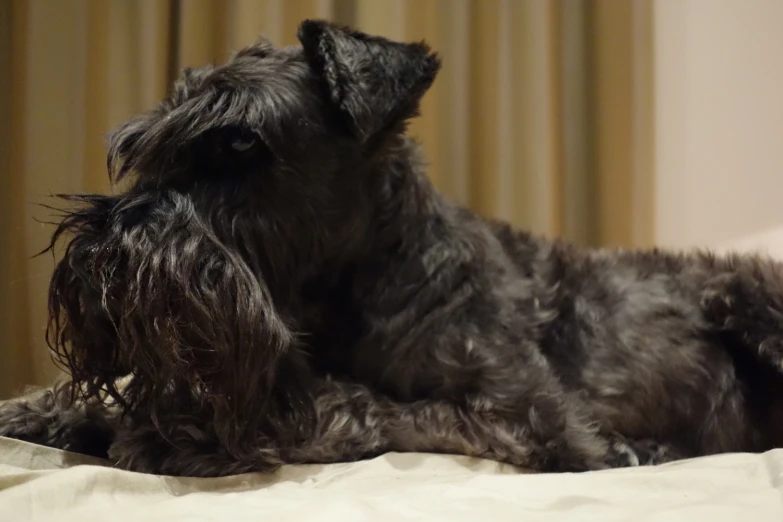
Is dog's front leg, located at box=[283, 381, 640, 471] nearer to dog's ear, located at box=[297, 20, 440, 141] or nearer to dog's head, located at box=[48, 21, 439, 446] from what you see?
dog's head, located at box=[48, 21, 439, 446]

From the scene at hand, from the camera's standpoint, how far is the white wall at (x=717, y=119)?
2365 millimetres

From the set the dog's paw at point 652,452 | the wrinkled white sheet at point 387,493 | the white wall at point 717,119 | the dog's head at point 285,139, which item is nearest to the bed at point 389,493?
the wrinkled white sheet at point 387,493

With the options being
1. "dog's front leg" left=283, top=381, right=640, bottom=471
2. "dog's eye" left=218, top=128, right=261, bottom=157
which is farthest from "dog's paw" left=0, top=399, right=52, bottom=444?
"dog's eye" left=218, top=128, right=261, bottom=157

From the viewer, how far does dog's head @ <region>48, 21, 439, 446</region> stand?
1.04 m

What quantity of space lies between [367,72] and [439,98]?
1222 millimetres

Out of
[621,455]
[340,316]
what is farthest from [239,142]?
[621,455]

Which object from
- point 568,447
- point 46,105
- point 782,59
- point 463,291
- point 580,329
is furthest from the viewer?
point 782,59

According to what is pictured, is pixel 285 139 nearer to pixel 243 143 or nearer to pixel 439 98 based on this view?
pixel 243 143

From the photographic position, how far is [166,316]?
1.03m

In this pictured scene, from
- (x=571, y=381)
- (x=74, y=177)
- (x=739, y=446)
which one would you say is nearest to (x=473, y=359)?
(x=571, y=381)

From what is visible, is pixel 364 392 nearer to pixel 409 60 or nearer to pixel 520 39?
pixel 409 60

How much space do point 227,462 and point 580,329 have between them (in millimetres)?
803

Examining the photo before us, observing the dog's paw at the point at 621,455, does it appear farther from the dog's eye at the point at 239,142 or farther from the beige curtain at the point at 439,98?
the beige curtain at the point at 439,98

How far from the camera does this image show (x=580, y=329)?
149 centimetres
